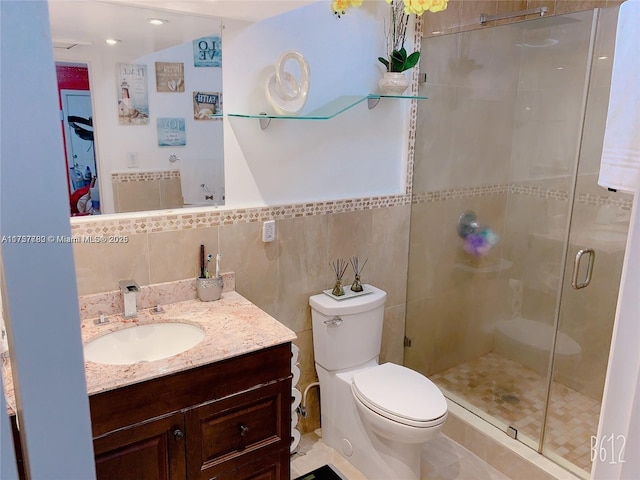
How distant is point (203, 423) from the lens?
64.2 inches

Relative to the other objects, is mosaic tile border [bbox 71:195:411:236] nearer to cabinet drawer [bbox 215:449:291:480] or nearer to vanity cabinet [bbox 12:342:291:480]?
vanity cabinet [bbox 12:342:291:480]

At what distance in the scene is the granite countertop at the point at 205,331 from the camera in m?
1.45

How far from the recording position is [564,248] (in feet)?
8.65

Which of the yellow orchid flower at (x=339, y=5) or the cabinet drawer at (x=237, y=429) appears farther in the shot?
the yellow orchid flower at (x=339, y=5)

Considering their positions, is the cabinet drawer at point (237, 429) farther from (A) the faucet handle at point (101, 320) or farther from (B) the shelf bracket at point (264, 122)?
(B) the shelf bracket at point (264, 122)

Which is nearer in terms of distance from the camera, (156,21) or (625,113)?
(625,113)

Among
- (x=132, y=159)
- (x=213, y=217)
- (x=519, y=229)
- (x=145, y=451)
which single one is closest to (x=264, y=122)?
(x=213, y=217)

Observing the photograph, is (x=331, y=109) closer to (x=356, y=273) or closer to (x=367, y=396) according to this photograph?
(x=356, y=273)

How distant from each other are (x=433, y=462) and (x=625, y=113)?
200 cm

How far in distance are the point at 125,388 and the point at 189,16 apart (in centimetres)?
135

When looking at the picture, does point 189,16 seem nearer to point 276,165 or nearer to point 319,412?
point 276,165

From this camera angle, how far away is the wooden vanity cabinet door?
1.46 metres

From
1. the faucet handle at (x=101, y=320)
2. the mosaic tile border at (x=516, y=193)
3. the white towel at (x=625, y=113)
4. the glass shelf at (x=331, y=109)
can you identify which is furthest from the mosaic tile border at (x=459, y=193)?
the white towel at (x=625, y=113)

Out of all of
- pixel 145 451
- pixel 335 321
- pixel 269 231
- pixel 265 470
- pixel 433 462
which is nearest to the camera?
pixel 145 451
